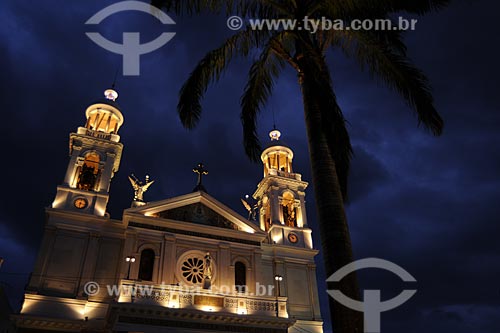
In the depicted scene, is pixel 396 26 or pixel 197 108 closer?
pixel 396 26

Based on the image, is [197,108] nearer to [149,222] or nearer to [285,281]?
[149,222]

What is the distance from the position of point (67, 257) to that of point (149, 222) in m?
4.71

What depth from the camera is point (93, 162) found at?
2609cm

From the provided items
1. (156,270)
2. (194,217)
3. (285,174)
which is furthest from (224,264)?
(285,174)

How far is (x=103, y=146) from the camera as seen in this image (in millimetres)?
26266

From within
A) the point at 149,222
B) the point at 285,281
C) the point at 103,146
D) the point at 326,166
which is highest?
the point at 103,146

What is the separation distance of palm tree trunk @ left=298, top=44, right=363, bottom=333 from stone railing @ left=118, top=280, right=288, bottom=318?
1526cm

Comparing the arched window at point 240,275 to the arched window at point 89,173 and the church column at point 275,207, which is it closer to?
the church column at point 275,207

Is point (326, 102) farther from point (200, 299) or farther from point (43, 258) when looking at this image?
point (43, 258)

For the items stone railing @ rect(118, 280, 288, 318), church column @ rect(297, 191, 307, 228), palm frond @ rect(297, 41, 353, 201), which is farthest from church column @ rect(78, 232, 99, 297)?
palm frond @ rect(297, 41, 353, 201)

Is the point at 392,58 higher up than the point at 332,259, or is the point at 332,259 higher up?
the point at 392,58

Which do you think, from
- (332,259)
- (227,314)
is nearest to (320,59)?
(332,259)

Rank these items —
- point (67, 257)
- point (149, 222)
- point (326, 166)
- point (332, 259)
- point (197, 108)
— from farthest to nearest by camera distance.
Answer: point (149, 222) < point (67, 257) < point (197, 108) < point (326, 166) < point (332, 259)

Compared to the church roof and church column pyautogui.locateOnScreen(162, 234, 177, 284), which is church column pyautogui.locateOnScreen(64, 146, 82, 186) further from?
church column pyautogui.locateOnScreen(162, 234, 177, 284)
